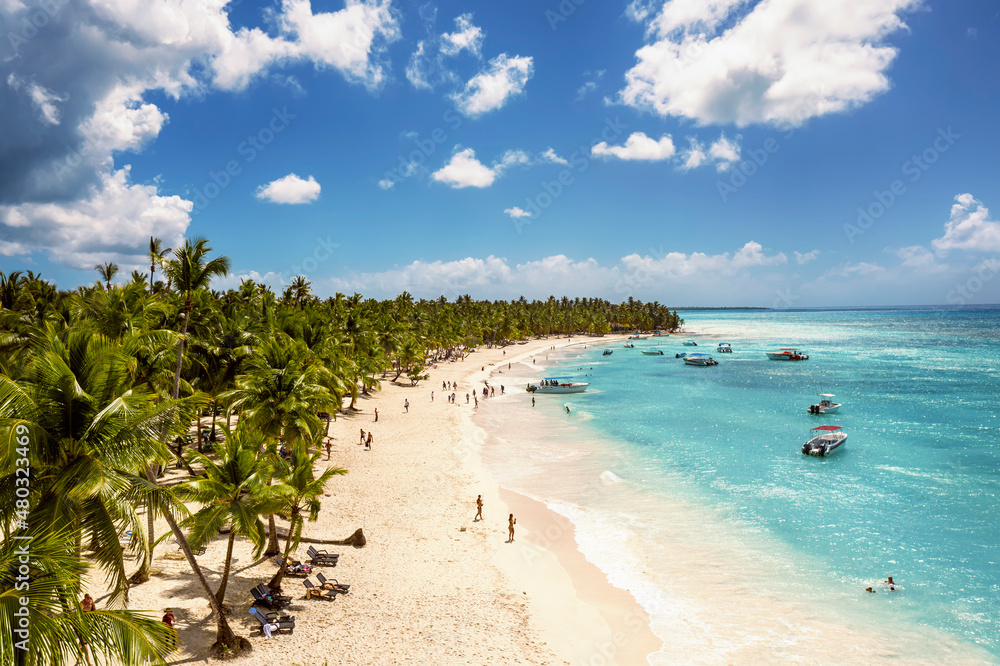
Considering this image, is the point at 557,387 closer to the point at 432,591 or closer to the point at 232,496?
the point at 432,591

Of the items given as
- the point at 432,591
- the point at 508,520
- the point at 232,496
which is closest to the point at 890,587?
the point at 508,520

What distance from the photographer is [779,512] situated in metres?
27.1

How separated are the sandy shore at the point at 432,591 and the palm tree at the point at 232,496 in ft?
6.95

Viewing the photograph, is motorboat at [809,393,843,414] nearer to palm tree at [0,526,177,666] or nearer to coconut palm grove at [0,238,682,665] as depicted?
coconut palm grove at [0,238,682,665]

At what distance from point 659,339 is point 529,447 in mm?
140095

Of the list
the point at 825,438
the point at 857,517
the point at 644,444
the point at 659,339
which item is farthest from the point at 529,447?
the point at 659,339

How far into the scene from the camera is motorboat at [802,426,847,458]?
37.6 meters

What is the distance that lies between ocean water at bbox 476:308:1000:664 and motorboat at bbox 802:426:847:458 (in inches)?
45.3

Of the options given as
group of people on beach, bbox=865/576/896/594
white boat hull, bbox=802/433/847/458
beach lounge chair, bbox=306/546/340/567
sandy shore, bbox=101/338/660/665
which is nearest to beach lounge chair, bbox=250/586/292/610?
sandy shore, bbox=101/338/660/665

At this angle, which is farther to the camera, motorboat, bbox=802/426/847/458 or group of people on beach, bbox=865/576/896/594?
motorboat, bbox=802/426/847/458

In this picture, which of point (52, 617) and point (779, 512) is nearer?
point (52, 617)

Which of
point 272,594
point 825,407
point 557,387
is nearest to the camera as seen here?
point 272,594

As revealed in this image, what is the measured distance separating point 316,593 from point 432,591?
398 cm

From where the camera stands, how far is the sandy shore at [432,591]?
14.3 meters
